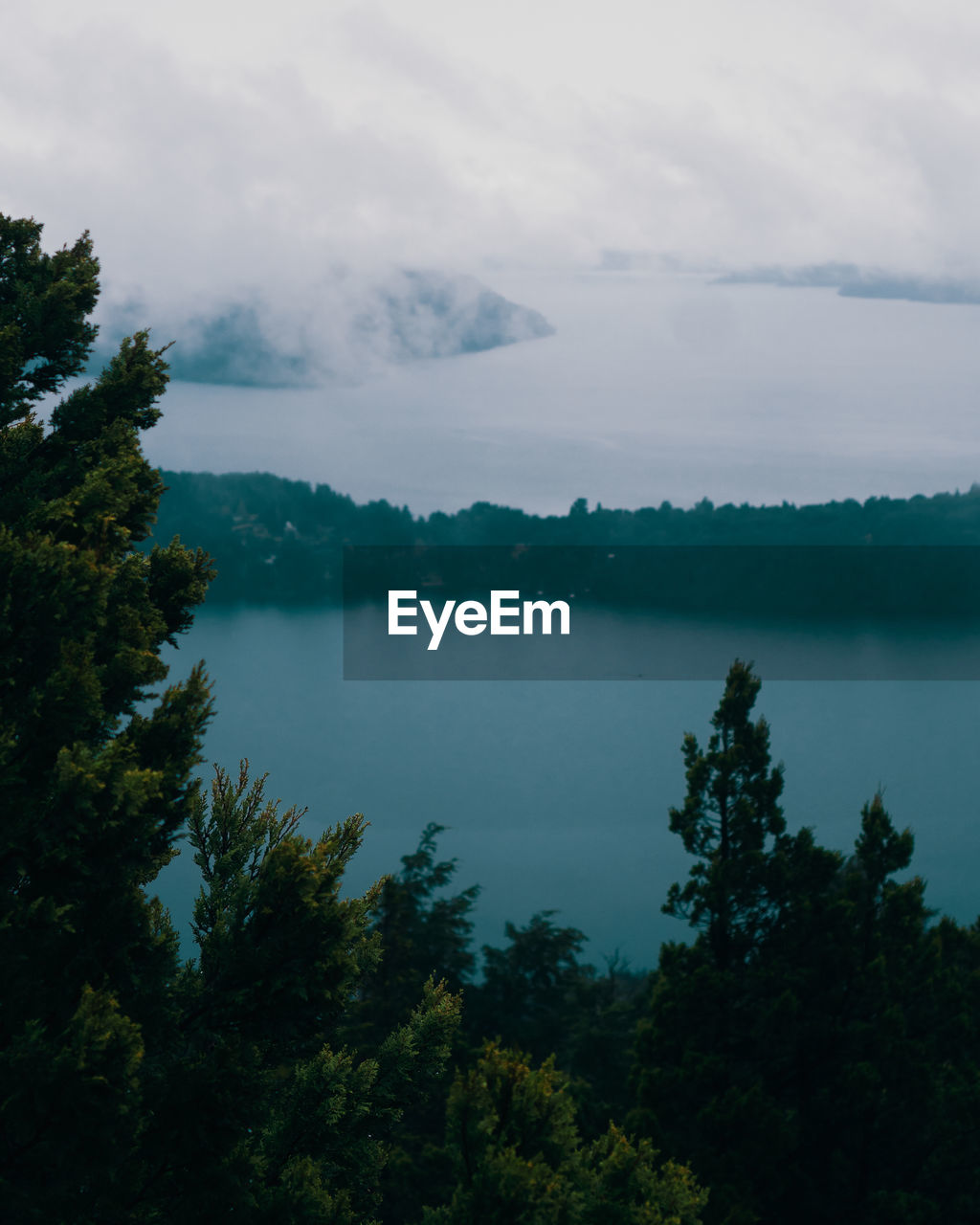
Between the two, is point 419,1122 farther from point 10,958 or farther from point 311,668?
point 311,668

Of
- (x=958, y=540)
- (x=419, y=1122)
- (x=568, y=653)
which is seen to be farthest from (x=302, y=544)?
(x=419, y=1122)

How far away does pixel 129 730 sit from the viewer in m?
4.60

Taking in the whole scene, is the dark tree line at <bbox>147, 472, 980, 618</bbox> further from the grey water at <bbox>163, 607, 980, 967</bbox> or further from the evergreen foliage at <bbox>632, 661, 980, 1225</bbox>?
the evergreen foliage at <bbox>632, 661, 980, 1225</bbox>

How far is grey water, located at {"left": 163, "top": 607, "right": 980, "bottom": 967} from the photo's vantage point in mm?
42344

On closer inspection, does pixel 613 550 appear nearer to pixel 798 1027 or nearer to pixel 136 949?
pixel 798 1027

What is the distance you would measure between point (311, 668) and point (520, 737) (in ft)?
51.8
